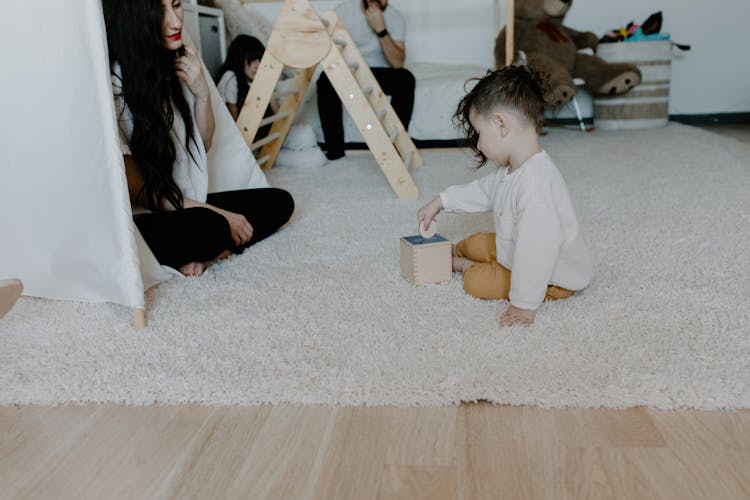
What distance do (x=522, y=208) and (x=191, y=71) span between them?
745 millimetres

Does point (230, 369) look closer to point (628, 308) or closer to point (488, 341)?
point (488, 341)

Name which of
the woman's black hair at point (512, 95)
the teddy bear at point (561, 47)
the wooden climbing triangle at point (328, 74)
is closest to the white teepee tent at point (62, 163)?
the woman's black hair at point (512, 95)

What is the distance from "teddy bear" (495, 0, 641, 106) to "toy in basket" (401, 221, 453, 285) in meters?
2.11

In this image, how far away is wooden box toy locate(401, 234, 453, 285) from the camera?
3.88 ft

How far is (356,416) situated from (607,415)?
0.29 meters

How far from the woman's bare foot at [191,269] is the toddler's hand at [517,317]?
62 cm

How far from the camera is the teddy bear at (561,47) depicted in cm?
317

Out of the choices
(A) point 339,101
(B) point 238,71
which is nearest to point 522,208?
(B) point 238,71

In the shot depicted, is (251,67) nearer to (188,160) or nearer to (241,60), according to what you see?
(241,60)

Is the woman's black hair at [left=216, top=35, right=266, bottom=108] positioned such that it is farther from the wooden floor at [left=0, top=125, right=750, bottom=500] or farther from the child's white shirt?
the wooden floor at [left=0, top=125, right=750, bottom=500]

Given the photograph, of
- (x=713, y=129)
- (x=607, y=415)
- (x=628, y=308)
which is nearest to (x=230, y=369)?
(x=607, y=415)

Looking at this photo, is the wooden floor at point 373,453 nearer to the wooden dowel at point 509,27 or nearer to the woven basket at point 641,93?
the wooden dowel at point 509,27

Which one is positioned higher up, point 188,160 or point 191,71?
point 191,71

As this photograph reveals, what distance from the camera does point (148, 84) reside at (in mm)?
1222
